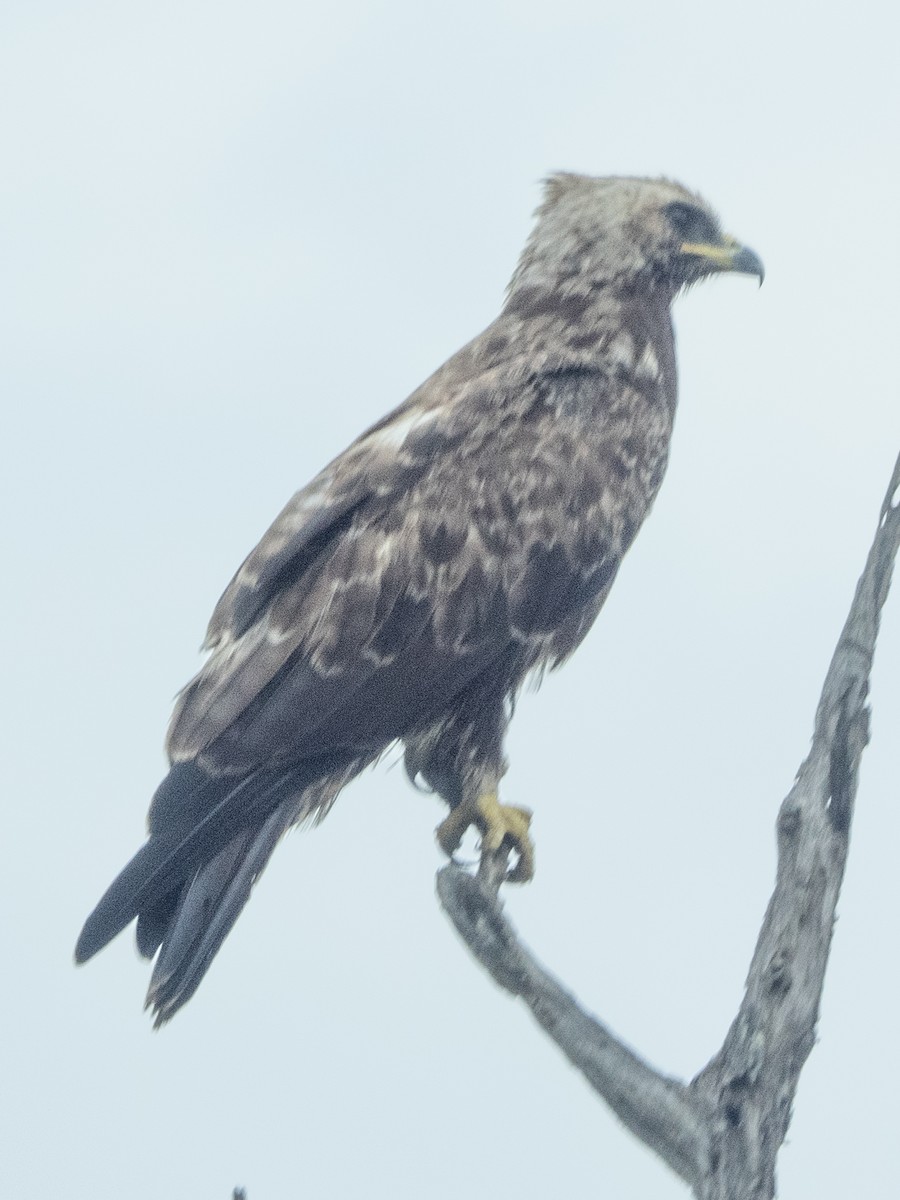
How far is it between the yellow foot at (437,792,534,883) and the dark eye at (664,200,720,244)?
7.98 ft

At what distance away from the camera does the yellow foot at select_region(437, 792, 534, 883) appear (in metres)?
6.29

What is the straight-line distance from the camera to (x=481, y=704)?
6.37m

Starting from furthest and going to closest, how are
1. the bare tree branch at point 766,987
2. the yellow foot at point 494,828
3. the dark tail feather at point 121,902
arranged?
the yellow foot at point 494,828 → the dark tail feather at point 121,902 → the bare tree branch at point 766,987

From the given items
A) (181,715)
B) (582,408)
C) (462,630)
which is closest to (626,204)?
(582,408)

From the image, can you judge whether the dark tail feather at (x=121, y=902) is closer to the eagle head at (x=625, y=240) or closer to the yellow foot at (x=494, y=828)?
the yellow foot at (x=494, y=828)

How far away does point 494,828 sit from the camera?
6270mm

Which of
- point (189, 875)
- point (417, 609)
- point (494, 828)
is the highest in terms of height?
point (417, 609)

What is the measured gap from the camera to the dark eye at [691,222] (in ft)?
24.5

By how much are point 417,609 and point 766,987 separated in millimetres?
1999

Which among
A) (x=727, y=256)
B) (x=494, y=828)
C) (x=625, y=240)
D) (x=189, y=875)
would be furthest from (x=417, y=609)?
(x=727, y=256)

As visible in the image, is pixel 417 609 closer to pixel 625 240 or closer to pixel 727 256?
pixel 625 240

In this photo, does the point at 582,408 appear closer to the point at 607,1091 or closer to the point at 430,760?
the point at 430,760

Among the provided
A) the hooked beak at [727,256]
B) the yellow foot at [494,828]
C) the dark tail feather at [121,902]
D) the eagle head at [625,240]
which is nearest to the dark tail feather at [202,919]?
the dark tail feather at [121,902]

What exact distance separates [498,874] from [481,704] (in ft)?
2.12
